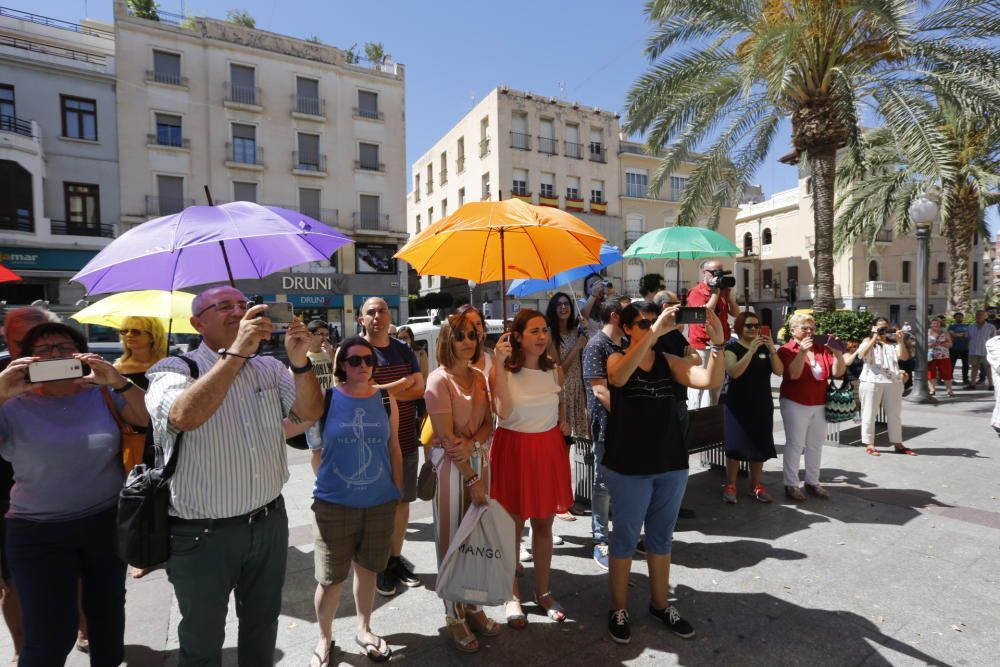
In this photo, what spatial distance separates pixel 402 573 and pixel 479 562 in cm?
111

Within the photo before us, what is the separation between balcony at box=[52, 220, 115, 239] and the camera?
20391 mm

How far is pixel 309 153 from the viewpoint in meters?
25.9

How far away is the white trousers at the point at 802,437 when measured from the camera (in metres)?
5.07

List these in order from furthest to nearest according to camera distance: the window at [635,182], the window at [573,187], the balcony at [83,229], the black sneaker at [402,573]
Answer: the window at [635,182] → the window at [573,187] → the balcony at [83,229] → the black sneaker at [402,573]

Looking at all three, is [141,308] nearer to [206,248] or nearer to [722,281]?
[206,248]

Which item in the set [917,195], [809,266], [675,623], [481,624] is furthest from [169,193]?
[809,266]

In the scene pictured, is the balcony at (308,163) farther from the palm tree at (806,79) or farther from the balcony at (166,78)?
the palm tree at (806,79)

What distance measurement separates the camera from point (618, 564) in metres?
3.02

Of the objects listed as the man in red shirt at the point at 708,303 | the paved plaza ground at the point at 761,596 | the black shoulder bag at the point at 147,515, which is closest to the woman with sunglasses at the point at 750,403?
the man in red shirt at the point at 708,303

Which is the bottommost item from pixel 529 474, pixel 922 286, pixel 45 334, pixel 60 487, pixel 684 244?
pixel 529 474

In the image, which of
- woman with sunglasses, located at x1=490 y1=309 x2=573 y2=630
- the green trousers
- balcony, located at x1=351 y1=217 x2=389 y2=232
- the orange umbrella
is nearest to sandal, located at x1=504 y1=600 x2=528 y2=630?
woman with sunglasses, located at x1=490 y1=309 x2=573 y2=630

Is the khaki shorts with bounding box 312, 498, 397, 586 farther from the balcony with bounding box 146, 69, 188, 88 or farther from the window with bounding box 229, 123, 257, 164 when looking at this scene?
the balcony with bounding box 146, 69, 188, 88

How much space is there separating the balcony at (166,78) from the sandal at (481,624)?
27429 mm

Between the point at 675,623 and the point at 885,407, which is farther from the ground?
the point at 885,407
